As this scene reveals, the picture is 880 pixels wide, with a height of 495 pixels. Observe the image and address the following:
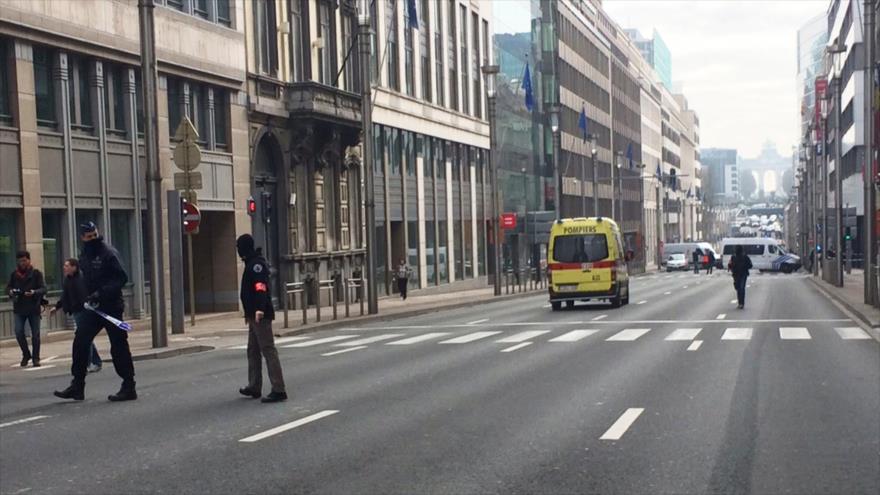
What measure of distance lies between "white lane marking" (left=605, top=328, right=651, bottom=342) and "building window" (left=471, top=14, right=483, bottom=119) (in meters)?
39.4

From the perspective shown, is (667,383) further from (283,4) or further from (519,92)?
(519,92)

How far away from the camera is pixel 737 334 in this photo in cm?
2280

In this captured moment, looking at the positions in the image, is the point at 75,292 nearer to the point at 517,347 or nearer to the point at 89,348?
the point at 89,348

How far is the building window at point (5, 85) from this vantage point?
24.0m

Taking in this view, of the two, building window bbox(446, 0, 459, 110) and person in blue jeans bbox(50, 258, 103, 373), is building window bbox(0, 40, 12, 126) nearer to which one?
person in blue jeans bbox(50, 258, 103, 373)

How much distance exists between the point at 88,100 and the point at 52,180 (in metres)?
2.68

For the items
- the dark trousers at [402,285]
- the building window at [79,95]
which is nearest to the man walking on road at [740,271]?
the dark trousers at [402,285]

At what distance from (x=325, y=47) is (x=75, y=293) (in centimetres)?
2934

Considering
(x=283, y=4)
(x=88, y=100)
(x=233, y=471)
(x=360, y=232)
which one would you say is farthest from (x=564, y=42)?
(x=233, y=471)

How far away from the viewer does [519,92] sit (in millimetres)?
80000

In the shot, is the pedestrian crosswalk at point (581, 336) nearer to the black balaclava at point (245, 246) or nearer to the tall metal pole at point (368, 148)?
the black balaclava at point (245, 246)

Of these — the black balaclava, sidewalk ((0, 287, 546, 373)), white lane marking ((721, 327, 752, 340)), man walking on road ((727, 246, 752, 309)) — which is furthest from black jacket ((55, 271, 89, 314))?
man walking on road ((727, 246, 752, 309))

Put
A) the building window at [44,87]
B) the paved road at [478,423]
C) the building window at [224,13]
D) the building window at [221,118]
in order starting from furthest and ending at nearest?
the building window at [224,13] → the building window at [221,118] → the building window at [44,87] → the paved road at [478,423]

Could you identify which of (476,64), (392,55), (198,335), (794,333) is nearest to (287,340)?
(198,335)
